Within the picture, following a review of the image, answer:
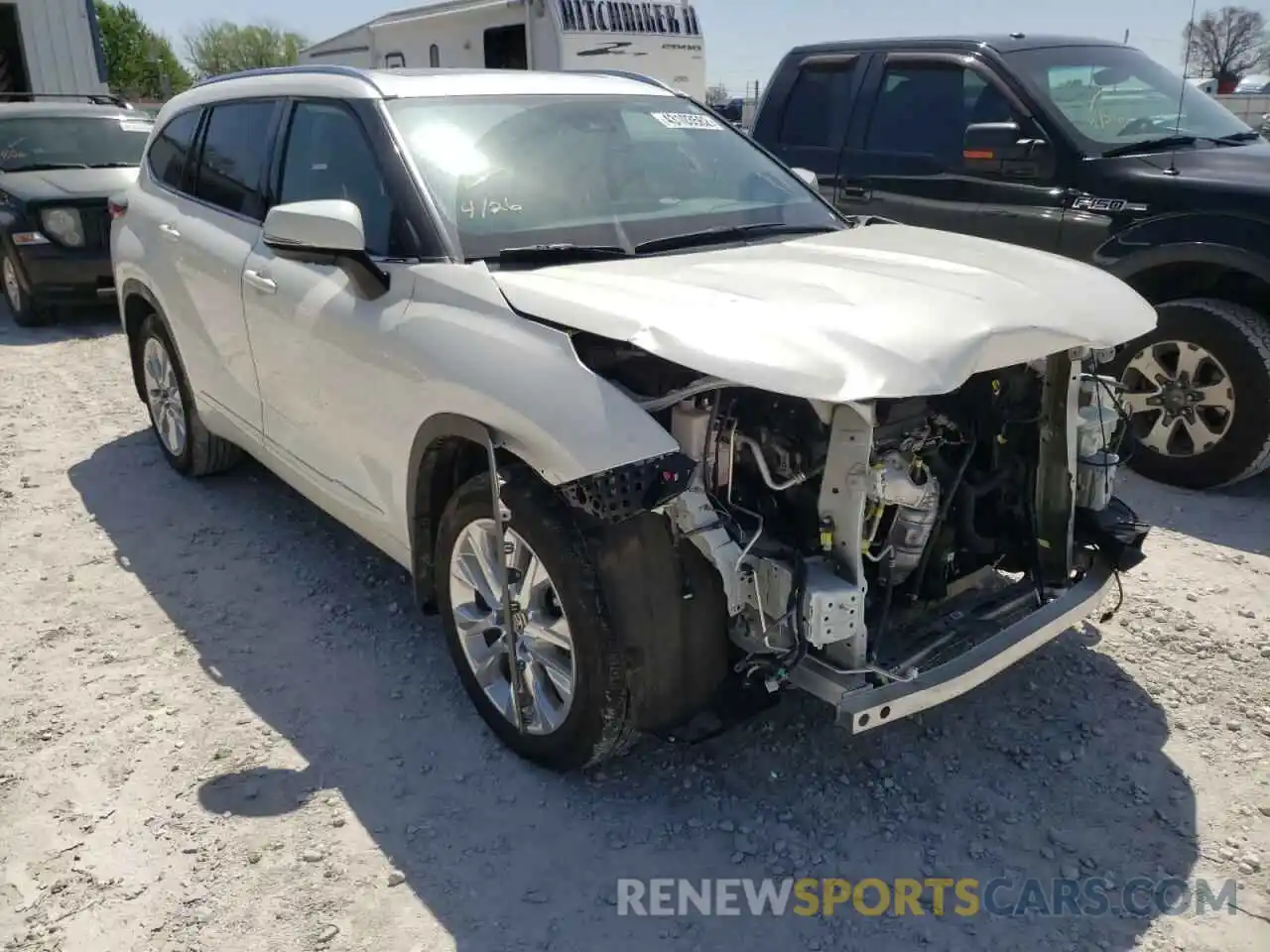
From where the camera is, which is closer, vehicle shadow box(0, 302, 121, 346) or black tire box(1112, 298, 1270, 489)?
black tire box(1112, 298, 1270, 489)

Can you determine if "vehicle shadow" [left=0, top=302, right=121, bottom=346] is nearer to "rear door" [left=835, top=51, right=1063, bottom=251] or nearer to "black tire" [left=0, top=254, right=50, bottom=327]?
"black tire" [left=0, top=254, right=50, bottom=327]

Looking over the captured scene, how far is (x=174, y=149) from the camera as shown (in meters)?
5.09

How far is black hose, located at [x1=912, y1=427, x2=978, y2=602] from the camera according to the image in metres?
2.99

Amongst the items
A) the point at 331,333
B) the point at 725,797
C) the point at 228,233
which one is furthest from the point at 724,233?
the point at 228,233

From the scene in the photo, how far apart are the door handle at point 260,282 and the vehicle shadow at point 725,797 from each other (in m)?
1.28

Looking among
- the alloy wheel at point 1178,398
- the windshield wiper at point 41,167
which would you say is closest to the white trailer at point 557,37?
the windshield wiper at point 41,167

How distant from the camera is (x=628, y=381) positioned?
278 centimetres

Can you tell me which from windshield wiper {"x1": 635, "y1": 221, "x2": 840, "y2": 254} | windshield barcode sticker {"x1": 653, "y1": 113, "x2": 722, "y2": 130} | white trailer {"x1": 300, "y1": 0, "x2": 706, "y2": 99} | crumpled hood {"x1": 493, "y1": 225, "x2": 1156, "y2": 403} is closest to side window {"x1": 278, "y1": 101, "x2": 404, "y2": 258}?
crumpled hood {"x1": 493, "y1": 225, "x2": 1156, "y2": 403}

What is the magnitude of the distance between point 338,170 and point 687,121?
53.3 inches

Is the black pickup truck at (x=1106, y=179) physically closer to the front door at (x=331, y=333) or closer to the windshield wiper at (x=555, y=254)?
the windshield wiper at (x=555, y=254)

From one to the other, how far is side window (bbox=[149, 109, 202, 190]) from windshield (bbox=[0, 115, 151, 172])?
17.9 ft

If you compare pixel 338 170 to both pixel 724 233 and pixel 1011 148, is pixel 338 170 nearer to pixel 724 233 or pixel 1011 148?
pixel 724 233

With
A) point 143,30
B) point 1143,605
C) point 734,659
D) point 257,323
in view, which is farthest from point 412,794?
point 143,30

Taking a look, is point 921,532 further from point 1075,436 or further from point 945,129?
point 945,129
